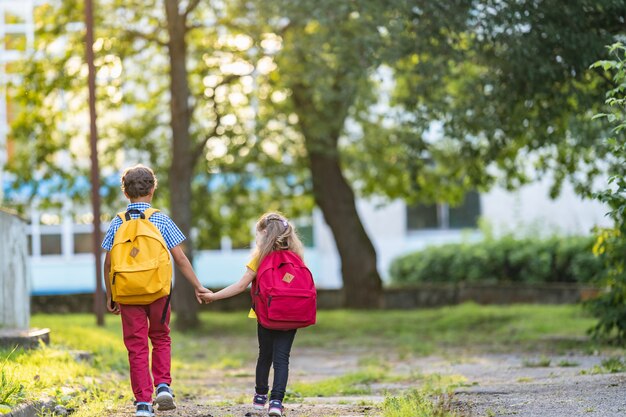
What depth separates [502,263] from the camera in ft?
98.6

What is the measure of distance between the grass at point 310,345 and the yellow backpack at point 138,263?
3.20 feet

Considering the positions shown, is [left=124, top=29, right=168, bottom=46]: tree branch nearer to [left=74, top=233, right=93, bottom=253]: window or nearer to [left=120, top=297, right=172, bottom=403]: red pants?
[left=120, top=297, right=172, bottom=403]: red pants

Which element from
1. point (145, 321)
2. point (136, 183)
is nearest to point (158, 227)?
point (136, 183)

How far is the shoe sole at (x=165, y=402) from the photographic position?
7.99m

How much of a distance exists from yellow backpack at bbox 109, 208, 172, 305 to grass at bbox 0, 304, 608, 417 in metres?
0.97

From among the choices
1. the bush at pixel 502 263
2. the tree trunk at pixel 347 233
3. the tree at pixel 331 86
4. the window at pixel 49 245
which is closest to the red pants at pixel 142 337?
the tree at pixel 331 86

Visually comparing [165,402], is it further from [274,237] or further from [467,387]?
[467,387]

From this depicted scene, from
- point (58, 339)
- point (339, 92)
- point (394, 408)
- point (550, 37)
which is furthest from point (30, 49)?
point (394, 408)

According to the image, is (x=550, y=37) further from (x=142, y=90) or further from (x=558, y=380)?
(x=142, y=90)

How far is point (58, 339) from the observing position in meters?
13.0

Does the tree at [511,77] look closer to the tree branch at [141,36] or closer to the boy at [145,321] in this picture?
the tree branch at [141,36]

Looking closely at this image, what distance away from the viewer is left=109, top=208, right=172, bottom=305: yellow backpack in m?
7.61

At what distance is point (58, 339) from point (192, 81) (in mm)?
12185

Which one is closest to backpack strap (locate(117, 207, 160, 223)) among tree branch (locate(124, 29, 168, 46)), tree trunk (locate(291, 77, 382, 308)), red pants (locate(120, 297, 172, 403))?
red pants (locate(120, 297, 172, 403))
